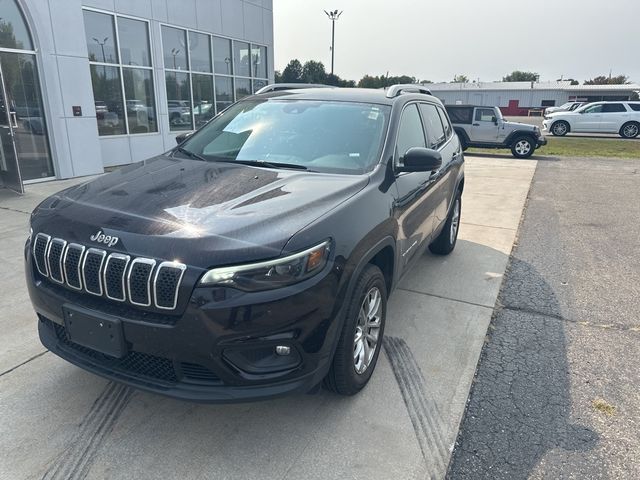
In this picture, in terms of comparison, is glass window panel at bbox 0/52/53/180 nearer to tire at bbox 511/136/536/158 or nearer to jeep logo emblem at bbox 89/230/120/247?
jeep logo emblem at bbox 89/230/120/247

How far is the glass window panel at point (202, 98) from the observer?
1398 centimetres

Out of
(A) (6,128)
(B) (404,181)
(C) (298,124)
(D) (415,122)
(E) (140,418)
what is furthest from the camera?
(A) (6,128)

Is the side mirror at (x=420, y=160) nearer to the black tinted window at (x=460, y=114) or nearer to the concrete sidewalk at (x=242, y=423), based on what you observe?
the concrete sidewalk at (x=242, y=423)

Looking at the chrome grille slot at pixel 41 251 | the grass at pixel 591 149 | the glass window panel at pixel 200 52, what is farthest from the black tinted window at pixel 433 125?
the grass at pixel 591 149

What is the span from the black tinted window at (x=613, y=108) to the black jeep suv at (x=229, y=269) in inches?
987

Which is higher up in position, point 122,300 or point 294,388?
point 122,300

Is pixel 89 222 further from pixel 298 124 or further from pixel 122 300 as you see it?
pixel 298 124

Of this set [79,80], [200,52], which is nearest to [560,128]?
[200,52]

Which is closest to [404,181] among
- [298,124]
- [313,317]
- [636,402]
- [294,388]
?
[298,124]

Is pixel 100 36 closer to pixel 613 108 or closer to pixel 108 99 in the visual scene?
pixel 108 99

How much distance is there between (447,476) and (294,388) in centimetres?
88

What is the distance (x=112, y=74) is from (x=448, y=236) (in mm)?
9499

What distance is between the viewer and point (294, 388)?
2.30m

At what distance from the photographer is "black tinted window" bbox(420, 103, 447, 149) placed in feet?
14.8
